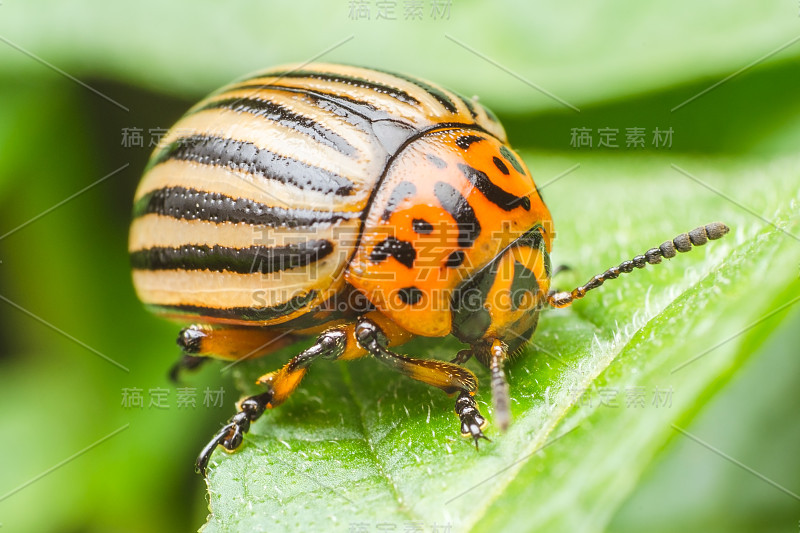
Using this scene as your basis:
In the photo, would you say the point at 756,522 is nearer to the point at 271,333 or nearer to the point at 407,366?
the point at 407,366

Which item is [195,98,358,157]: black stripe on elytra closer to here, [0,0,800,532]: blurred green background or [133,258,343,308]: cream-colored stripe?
[133,258,343,308]: cream-colored stripe

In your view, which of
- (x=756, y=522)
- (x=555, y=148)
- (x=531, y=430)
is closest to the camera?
(x=531, y=430)

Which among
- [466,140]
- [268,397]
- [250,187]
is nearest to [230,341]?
[268,397]

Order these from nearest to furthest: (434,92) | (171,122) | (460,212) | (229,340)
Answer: (460,212), (434,92), (229,340), (171,122)

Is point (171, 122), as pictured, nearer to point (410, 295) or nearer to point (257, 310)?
point (257, 310)

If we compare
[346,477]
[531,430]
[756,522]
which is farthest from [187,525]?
[756,522]

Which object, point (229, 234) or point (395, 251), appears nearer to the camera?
point (395, 251)
